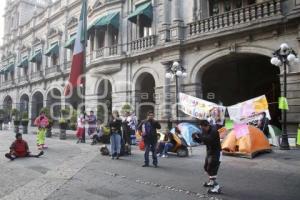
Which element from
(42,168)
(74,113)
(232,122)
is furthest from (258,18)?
(74,113)

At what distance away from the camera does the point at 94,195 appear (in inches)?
258

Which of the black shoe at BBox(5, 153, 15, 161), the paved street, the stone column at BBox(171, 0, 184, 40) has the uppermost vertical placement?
the stone column at BBox(171, 0, 184, 40)

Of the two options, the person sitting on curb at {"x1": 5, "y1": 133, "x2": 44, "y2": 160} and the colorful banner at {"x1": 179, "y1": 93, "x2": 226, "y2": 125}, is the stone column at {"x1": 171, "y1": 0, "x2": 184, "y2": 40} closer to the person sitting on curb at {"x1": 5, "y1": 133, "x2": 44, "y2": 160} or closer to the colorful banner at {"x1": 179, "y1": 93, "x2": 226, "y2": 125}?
the colorful banner at {"x1": 179, "y1": 93, "x2": 226, "y2": 125}

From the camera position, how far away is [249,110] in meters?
13.8

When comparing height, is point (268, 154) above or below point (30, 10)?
below


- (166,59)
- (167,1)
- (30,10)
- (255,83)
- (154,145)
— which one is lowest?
(154,145)

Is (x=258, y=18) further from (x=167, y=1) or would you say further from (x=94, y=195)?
(x=94, y=195)

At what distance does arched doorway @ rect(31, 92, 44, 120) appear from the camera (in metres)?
36.8

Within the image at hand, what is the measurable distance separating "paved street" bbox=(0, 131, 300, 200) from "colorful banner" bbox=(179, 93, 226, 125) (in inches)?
140

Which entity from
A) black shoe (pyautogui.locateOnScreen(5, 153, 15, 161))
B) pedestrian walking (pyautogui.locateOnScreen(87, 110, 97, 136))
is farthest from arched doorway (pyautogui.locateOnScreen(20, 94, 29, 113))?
black shoe (pyautogui.locateOnScreen(5, 153, 15, 161))

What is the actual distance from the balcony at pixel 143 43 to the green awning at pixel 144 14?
1299mm

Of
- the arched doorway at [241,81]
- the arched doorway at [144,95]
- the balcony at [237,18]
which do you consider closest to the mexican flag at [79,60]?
the arched doorway at [144,95]

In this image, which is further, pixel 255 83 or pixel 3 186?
pixel 255 83

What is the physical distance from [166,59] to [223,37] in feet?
12.6
